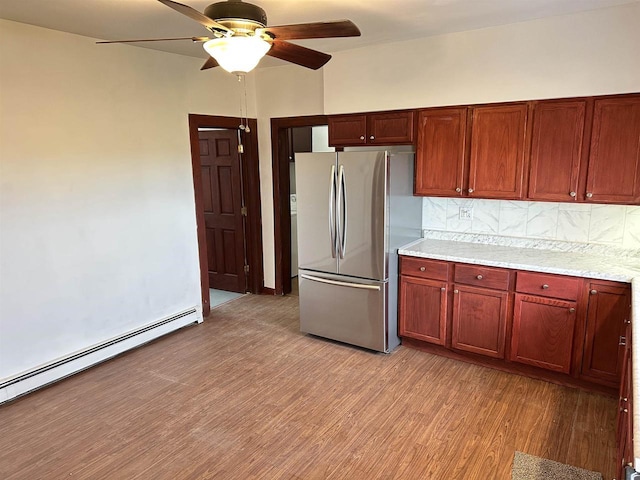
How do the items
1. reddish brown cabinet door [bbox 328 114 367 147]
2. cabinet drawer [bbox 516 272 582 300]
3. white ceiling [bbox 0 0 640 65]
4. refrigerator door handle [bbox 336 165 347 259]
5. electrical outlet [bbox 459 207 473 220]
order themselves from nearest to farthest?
1. white ceiling [bbox 0 0 640 65]
2. cabinet drawer [bbox 516 272 582 300]
3. refrigerator door handle [bbox 336 165 347 259]
4. electrical outlet [bbox 459 207 473 220]
5. reddish brown cabinet door [bbox 328 114 367 147]

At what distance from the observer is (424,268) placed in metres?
3.55

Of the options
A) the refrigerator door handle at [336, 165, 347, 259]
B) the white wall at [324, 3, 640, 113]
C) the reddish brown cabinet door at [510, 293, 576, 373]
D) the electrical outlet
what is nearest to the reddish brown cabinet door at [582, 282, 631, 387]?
the reddish brown cabinet door at [510, 293, 576, 373]

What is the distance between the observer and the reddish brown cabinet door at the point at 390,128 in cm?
369

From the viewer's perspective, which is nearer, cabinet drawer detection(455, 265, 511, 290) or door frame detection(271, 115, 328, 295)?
cabinet drawer detection(455, 265, 511, 290)

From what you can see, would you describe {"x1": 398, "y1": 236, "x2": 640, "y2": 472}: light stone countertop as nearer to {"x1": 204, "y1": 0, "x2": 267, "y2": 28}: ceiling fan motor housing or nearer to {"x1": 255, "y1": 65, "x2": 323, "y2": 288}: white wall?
{"x1": 255, "y1": 65, "x2": 323, "y2": 288}: white wall

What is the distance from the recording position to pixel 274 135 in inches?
194

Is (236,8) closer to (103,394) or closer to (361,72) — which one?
(361,72)

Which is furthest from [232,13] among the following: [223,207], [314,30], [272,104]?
[223,207]

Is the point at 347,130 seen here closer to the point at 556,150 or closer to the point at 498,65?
A: the point at 498,65

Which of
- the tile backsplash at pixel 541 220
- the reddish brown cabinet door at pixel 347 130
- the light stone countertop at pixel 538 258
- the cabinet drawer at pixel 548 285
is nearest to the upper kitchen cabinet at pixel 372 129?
Answer: the reddish brown cabinet door at pixel 347 130

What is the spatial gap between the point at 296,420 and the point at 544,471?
1405 mm

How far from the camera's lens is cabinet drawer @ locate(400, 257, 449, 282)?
3.46 m

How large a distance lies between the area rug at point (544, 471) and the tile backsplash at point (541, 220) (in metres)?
Answer: 1.67

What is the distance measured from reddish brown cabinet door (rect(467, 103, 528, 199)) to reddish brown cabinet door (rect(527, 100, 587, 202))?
0.29 feet
